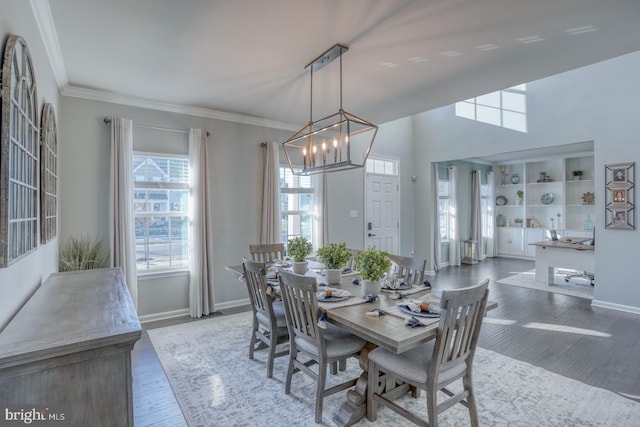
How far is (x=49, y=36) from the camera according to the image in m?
2.44

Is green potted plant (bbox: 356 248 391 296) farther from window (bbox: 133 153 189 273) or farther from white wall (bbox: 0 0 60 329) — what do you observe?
window (bbox: 133 153 189 273)

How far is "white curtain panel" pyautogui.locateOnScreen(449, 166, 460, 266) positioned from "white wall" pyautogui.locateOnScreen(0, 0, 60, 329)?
7.65m

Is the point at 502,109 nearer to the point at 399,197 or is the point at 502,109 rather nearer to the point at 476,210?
the point at 399,197

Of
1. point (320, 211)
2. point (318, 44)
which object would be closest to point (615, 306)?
point (320, 211)

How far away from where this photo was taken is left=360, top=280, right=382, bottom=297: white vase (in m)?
2.37

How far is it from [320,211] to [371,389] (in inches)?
137

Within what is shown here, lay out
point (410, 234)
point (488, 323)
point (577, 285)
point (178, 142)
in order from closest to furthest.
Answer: point (488, 323) → point (178, 142) → point (577, 285) → point (410, 234)

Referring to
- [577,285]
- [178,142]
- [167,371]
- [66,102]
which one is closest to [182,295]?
[167,371]

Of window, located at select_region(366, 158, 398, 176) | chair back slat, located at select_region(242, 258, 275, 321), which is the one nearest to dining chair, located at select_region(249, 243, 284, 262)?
chair back slat, located at select_region(242, 258, 275, 321)

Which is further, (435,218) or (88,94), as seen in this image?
(435,218)

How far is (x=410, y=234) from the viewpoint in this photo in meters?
7.16

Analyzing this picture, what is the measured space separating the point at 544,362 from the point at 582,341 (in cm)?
84

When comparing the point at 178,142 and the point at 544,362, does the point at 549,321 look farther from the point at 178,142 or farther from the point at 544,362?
the point at 178,142

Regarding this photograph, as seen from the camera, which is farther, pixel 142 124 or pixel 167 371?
pixel 142 124
